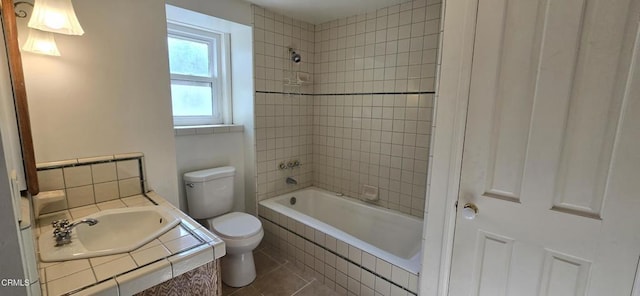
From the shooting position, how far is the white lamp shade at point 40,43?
1224 mm

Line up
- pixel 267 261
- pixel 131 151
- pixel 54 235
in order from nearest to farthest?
1. pixel 54 235
2. pixel 131 151
3. pixel 267 261

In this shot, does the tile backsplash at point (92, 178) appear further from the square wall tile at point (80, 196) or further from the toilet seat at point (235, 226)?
the toilet seat at point (235, 226)

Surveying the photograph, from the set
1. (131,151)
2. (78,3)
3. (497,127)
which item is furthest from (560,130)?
(78,3)

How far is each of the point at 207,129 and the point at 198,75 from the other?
20.0 inches

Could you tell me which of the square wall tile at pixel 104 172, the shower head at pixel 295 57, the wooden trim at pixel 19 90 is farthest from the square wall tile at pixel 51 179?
the shower head at pixel 295 57

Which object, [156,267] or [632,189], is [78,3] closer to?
[156,267]

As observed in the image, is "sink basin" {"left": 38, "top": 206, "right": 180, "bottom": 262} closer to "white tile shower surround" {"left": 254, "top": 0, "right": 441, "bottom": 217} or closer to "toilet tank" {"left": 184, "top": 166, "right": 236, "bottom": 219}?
"toilet tank" {"left": 184, "top": 166, "right": 236, "bottom": 219}

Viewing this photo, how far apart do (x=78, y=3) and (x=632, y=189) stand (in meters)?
2.51

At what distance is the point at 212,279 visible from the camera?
44.9 inches

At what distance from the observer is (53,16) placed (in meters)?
1.13

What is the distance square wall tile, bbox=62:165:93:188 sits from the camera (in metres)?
1.41

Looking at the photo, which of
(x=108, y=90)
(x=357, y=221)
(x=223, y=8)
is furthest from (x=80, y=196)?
→ (x=357, y=221)

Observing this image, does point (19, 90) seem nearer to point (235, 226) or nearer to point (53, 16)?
point (53, 16)

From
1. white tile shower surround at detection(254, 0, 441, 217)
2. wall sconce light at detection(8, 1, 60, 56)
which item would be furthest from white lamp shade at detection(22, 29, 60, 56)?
white tile shower surround at detection(254, 0, 441, 217)
